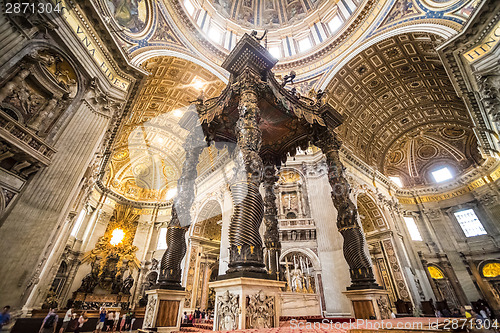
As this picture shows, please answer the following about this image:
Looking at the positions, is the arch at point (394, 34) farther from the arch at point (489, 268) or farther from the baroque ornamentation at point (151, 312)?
the arch at point (489, 268)

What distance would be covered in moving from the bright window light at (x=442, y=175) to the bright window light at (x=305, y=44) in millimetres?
15597

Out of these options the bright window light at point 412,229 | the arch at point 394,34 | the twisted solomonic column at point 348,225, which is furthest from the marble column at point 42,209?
the bright window light at point 412,229

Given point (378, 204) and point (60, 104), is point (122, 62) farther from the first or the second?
point (378, 204)

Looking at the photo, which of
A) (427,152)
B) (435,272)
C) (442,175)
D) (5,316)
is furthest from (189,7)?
(435,272)

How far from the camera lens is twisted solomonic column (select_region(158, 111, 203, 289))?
433 centimetres

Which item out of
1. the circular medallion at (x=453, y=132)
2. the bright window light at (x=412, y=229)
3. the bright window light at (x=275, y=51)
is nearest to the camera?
the bright window light at (x=275, y=51)

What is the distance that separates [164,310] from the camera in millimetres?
3941

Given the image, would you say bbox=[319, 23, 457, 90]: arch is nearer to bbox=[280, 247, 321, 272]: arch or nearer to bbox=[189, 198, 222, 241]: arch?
bbox=[280, 247, 321, 272]: arch

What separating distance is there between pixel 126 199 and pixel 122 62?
15114mm

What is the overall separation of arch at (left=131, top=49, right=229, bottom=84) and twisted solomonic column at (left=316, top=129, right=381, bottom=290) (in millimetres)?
8247

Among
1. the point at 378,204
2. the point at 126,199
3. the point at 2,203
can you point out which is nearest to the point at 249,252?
the point at 2,203

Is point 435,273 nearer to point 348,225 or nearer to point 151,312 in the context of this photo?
point 348,225

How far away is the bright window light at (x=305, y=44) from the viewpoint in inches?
596

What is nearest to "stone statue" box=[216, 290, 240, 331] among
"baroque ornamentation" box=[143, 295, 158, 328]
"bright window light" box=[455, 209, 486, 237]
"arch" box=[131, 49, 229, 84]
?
"baroque ornamentation" box=[143, 295, 158, 328]
